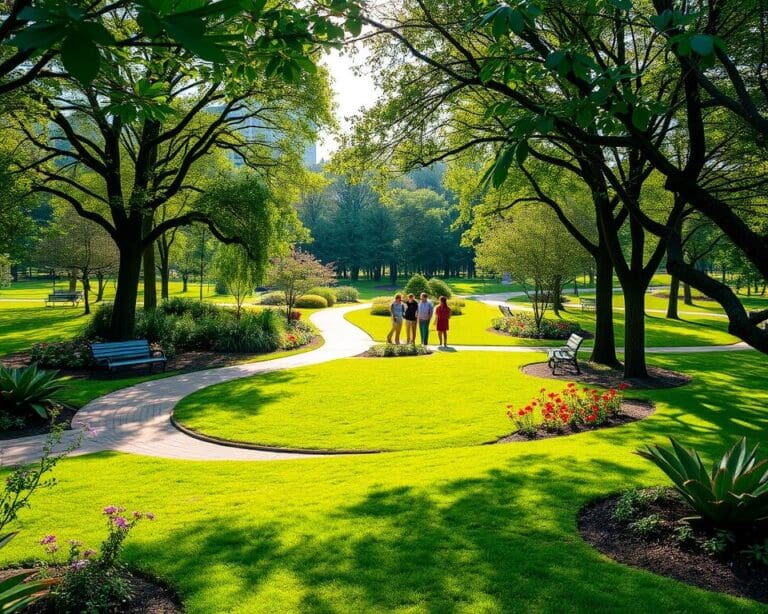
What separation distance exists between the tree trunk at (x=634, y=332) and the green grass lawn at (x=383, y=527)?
5358 millimetres

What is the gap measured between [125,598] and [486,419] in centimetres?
770

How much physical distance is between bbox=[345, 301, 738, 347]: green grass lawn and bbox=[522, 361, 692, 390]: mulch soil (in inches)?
231

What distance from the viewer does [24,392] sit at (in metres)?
10.6

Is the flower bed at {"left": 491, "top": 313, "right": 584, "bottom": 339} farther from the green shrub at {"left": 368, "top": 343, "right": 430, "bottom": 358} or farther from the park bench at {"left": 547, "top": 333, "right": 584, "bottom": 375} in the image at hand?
the park bench at {"left": 547, "top": 333, "right": 584, "bottom": 375}

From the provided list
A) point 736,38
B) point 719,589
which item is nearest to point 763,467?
point 719,589

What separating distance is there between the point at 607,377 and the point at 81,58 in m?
15.6

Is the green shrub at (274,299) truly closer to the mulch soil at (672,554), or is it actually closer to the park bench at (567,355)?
the park bench at (567,355)

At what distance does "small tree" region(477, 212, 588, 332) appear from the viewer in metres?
23.5

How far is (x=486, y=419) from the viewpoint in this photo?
35.0 ft

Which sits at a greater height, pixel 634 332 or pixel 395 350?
pixel 634 332

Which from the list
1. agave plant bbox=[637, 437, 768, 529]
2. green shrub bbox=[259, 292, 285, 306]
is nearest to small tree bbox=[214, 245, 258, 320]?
green shrub bbox=[259, 292, 285, 306]

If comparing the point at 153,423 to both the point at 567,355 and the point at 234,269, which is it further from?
the point at 234,269

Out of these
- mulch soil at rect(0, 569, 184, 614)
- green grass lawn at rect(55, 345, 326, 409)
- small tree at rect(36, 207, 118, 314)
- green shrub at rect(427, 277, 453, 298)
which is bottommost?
green grass lawn at rect(55, 345, 326, 409)

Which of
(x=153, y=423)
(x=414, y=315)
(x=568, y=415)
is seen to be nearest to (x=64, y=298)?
(x=414, y=315)
